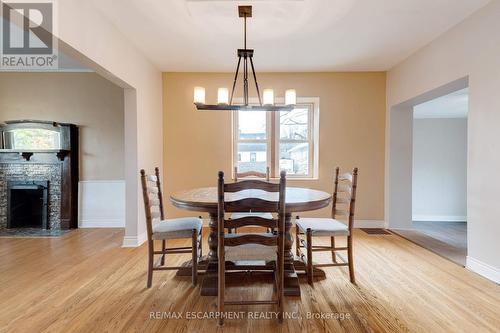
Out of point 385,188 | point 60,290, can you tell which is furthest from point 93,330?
point 385,188

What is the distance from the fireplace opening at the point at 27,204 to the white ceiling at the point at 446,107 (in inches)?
263

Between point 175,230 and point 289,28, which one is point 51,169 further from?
point 289,28

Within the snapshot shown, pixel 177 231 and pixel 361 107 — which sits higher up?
pixel 361 107

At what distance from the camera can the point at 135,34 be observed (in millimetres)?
3012

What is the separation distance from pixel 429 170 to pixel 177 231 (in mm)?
5860

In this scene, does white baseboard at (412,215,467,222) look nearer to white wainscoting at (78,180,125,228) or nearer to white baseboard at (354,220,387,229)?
white baseboard at (354,220,387,229)

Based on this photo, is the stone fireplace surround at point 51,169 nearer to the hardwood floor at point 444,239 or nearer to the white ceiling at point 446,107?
the hardwood floor at point 444,239

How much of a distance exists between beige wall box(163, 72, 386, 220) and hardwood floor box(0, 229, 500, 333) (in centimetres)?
151

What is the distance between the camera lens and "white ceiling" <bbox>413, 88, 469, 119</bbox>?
433cm

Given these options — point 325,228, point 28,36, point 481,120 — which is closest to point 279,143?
point 325,228

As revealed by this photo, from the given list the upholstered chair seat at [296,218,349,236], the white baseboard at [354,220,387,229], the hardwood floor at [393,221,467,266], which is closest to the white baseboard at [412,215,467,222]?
the hardwood floor at [393,221,467,266]

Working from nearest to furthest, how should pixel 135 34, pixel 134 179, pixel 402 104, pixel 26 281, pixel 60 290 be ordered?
1. pixel 60 290
2. pixel 26 281
3. pixel 135 34
4. pixel 134 179
5. pixel 402 104

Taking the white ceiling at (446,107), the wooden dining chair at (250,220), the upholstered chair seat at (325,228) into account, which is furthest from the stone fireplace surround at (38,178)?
the white ceiling at (446,107)

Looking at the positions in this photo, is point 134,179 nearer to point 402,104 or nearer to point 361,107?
point 361,107
